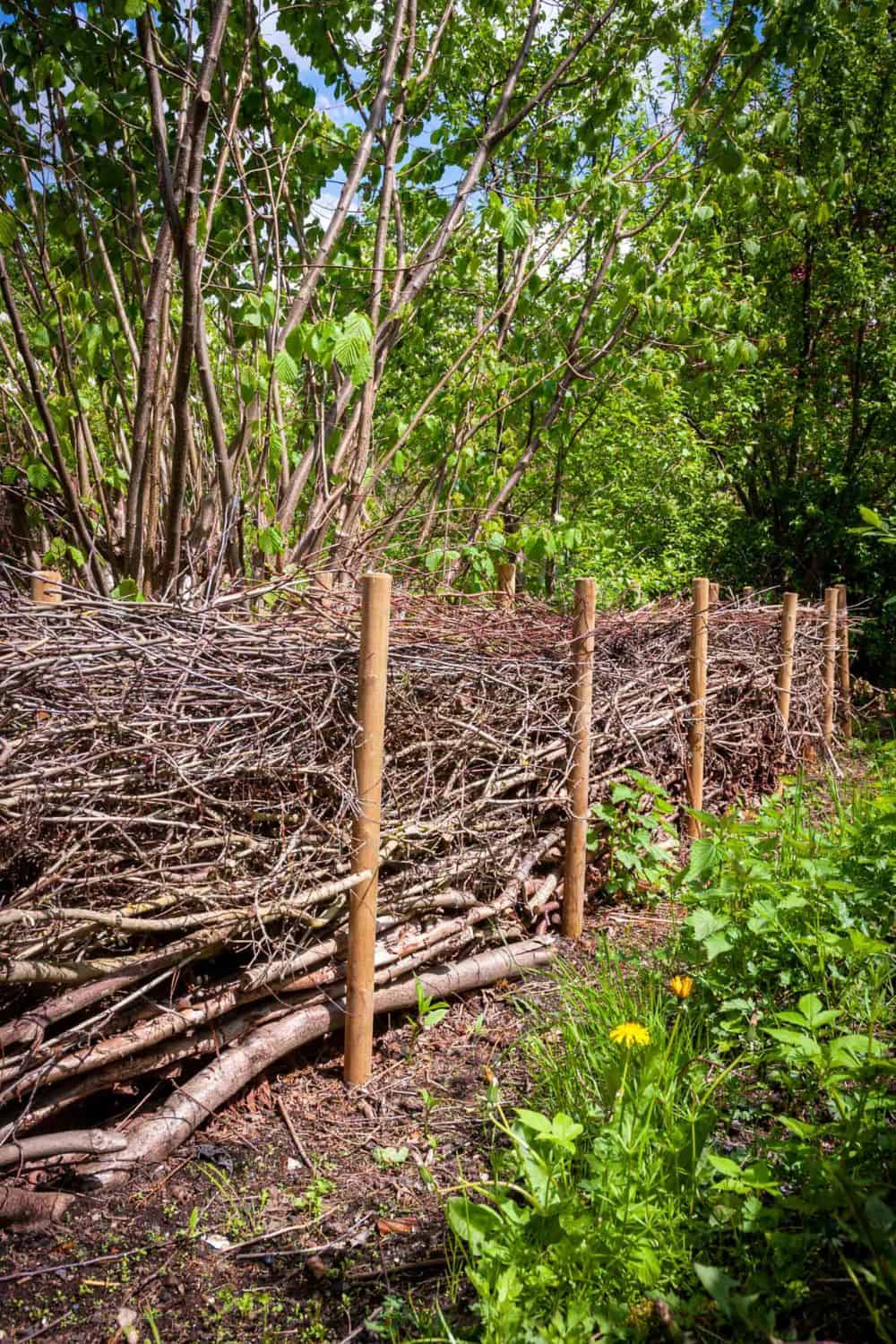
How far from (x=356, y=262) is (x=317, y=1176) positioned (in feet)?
15.6

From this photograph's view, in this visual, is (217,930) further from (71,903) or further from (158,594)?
(158,594)

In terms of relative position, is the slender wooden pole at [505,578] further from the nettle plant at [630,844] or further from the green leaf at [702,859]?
the green leaf at [702,859]

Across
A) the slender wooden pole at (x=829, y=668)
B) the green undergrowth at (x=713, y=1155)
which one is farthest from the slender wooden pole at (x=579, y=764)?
the slender wooden pole at (x=829, y=668)

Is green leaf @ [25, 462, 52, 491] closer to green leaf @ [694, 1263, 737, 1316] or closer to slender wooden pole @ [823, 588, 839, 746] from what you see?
green leaf @ [694, 1263, 737, 1316]

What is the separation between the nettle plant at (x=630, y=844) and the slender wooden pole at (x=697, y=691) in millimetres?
616

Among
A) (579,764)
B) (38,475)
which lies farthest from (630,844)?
(38,475)

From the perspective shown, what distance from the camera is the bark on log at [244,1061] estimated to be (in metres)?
2.68

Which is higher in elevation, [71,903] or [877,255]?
[877,255]

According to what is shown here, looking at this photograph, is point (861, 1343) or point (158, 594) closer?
point (861, 1343)

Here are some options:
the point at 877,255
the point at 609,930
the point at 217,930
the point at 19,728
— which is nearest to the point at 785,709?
the point at 609,930

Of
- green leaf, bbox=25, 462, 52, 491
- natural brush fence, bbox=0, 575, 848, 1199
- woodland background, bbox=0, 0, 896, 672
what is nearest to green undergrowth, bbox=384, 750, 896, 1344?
natural brush fence, bbox=0, 575, 848, 1199

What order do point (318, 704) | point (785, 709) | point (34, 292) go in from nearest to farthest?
point (318, 704) → point (34, 292) → point (785, 709)

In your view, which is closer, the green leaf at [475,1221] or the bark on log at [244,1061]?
the green leaf at [475,1221]

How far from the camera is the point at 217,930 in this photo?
9.43 ft
